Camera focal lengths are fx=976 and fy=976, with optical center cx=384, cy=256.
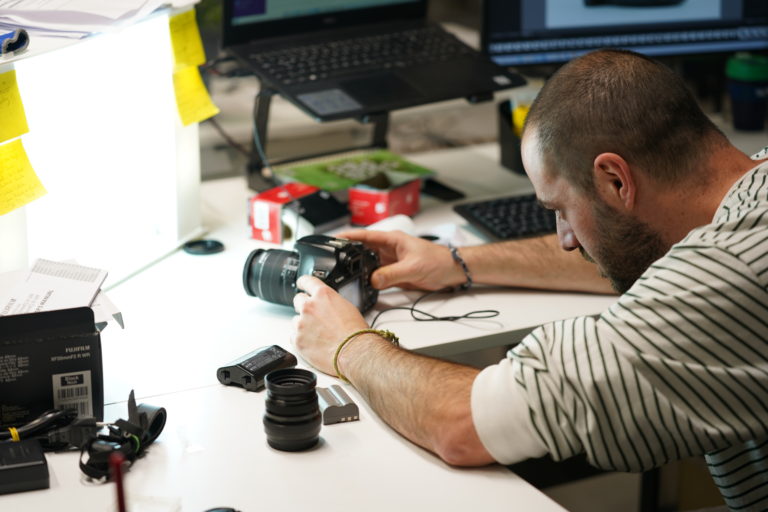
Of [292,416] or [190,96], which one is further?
[190,96]

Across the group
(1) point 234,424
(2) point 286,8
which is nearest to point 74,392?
(1) point 234,424

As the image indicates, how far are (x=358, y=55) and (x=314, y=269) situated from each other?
69cm

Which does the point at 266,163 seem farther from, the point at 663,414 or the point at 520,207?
the point at 663,414

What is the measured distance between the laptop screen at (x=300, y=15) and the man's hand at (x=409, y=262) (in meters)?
0.55

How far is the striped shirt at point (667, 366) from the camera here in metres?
1.01

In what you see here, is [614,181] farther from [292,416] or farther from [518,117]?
[518,117]

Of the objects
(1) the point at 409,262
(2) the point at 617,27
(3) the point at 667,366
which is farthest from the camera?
(2) the point at 617,27

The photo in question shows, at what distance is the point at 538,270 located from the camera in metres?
1.62

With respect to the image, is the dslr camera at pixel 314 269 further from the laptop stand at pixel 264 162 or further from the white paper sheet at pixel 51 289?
the laptop stand at pixel 264 162

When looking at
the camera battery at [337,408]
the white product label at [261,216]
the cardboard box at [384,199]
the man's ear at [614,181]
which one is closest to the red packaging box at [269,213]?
the white product label at [261,216]

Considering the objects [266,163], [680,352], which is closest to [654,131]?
[680,352]

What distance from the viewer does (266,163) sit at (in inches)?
77.0

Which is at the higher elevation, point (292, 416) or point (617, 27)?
point (617, 27)

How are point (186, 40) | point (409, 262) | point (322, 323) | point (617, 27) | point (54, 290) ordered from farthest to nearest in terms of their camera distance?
point (617, 27), point (186, 40), point (409, 262), point (322, 323), point (54, 290)
